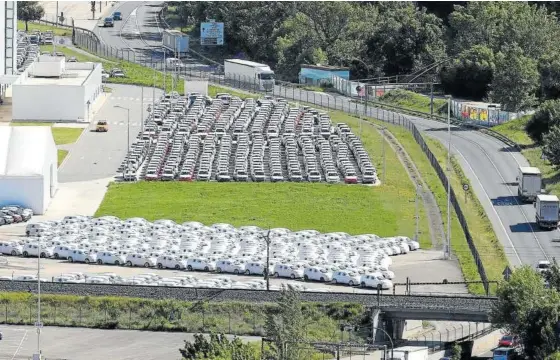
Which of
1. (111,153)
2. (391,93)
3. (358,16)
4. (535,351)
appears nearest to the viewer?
(535,351)

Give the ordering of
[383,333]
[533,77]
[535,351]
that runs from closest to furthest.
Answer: [535,351] < [383,333] < [533,77]

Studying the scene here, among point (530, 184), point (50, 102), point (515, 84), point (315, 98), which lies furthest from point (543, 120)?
point (50, 102)

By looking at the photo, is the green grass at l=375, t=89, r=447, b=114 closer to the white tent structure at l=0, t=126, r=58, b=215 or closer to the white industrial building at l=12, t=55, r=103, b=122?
the white industrial building at l=12, t=55, r=103, b=122

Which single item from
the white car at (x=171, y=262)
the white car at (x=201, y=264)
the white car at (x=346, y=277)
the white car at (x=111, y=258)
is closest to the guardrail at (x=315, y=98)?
the white car at (x=346, y=277)

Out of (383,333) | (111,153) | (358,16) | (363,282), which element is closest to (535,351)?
(383,333)

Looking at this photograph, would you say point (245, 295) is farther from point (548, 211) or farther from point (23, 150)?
point (23, 150)

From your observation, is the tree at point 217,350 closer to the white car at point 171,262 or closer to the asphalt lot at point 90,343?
the asphalt lot at point 90,343

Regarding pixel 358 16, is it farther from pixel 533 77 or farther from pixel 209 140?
pixel 209 140
